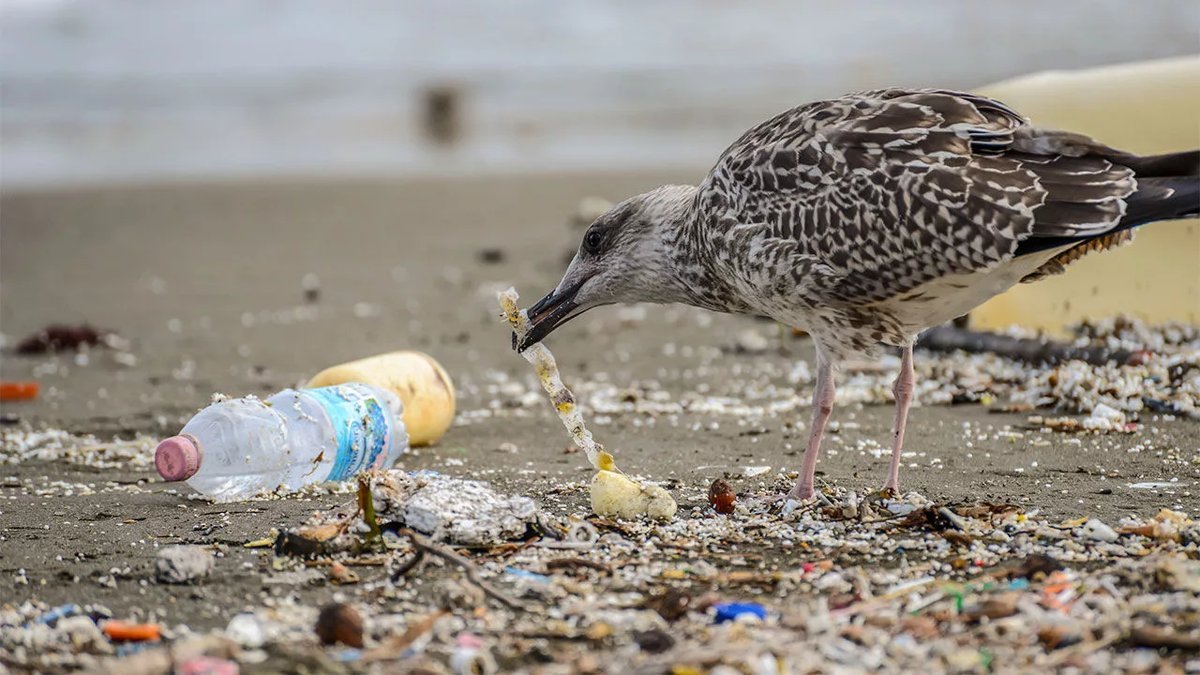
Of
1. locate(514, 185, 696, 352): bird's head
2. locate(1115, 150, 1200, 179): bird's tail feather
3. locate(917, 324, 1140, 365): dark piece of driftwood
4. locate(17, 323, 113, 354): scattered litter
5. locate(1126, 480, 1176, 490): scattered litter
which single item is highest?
locate(1115, 150, 1200, 179): bird's tail feather

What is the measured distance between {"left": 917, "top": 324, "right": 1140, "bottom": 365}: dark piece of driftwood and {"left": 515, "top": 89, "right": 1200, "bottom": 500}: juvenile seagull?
6.23 ft

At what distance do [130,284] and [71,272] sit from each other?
799 millimetres

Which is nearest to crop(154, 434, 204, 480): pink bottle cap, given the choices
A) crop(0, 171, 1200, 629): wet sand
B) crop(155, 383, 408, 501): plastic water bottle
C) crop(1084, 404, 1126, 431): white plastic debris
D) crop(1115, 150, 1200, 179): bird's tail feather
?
crop(155, 383, 408, 501): plastic water bottle

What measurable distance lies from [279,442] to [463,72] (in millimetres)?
16815

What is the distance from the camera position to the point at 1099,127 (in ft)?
23.2

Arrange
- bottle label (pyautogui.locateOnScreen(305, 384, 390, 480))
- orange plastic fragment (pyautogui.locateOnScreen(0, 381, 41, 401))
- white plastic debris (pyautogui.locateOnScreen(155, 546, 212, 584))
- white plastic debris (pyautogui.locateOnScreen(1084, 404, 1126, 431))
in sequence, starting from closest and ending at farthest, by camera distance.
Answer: white plastic debris (pyautogui.locateOnScreen(155, 546, 212, 584)), bottle label (pyautogui.locateOnScreen(305, 384, 390, 480)), white plastic debris (pyautogui.locateOnScreen(1084, 404, 1126, 431)), orange plastic fragment (pyautogui.locateOnScreen(0, 381, 41, 401))

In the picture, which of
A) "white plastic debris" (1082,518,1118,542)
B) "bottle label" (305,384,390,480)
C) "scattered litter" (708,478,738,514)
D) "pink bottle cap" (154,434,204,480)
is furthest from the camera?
"bottle label" (305,384,390,480)

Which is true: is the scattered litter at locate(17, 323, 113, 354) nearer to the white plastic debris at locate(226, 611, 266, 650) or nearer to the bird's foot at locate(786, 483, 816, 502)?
the bird's foot at locate(786, 483, 816, 502)

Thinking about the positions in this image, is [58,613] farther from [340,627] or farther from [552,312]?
[552,312]

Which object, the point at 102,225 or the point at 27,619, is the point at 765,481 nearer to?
the point at 27,619

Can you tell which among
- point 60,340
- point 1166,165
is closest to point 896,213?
point 1166,165

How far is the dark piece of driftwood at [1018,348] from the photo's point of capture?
6645 mm

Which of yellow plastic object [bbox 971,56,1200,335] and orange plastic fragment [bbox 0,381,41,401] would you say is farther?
orange plastic fragment [bbox 0,381,41,401]

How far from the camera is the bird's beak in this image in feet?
A: 18.0
